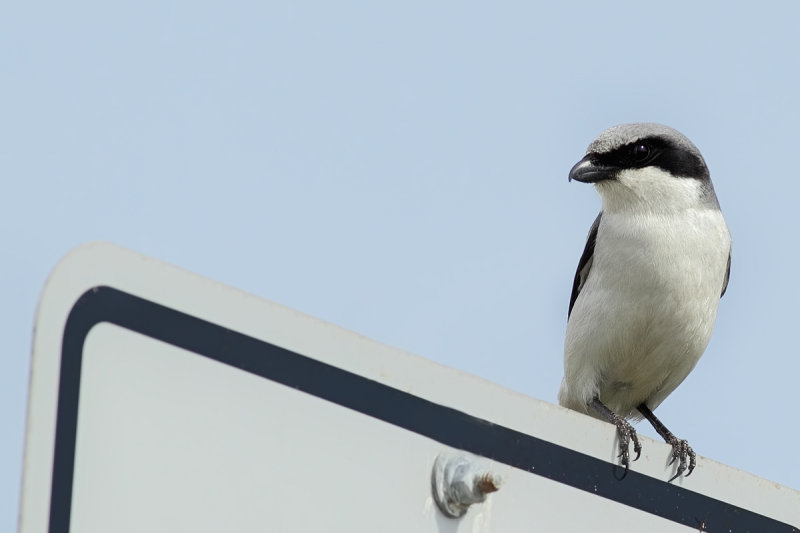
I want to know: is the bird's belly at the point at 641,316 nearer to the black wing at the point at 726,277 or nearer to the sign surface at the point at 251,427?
the black wing at the point at 726,277

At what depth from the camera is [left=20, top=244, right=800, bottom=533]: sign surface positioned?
4.50 feet

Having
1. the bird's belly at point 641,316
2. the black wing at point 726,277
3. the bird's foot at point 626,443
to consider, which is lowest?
the bird's foot at point 626,443

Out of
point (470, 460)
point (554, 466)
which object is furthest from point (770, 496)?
point (470, 460)

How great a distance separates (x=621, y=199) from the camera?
477 centimetres

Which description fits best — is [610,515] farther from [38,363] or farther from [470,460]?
[38,363]

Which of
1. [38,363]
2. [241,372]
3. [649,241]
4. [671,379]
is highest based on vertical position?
[649,241]

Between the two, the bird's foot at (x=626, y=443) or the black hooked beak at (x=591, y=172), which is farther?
the black hooked beak at (x=591, y=172)

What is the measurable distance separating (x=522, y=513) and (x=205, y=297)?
0.75 metres

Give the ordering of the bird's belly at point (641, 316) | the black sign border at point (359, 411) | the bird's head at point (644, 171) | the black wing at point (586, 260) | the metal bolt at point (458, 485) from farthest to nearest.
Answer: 1. the black wing at point (586, 260)
2. the bird's head at point (644, 171)
3. the bird's belly at point (641, 316)
4. the metal bolt at point (458, 485)
5. the black sign border at point (359, 411)

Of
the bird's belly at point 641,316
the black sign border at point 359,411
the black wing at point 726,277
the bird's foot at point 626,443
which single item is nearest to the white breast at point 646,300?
the bird's belly at point 641,316

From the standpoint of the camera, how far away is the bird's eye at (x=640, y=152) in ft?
16.0

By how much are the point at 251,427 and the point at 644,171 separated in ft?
11.3

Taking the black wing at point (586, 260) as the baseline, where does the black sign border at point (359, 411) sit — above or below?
below

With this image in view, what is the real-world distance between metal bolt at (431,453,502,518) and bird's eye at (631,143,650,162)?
3.16 metres
